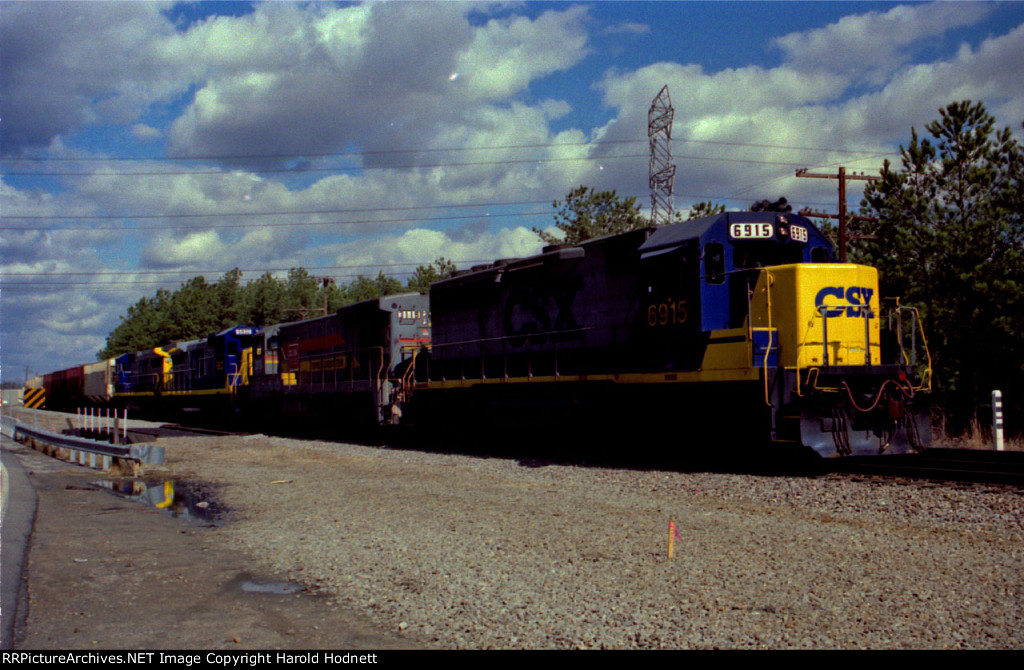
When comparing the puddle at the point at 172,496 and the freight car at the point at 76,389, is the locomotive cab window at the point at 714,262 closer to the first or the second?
the puddle at the point at 172,496

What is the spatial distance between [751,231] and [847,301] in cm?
164

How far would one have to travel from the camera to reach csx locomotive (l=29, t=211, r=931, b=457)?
1061 cm

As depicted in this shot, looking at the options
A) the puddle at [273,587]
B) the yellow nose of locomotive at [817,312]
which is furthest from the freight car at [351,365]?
the puddle at [273,587]

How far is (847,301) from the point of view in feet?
36.7

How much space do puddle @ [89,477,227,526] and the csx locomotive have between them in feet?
19.5

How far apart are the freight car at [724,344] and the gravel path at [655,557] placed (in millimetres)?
1090

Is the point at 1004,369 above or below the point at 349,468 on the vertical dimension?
above

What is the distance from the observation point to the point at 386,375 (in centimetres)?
1916

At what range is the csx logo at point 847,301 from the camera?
1094 cm

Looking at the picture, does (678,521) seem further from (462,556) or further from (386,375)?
(386,375)

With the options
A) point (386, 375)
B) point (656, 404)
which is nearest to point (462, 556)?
point (656, 404)

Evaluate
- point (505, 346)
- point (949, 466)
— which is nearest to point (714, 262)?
point (949, 466)

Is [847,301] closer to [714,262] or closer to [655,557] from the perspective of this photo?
[714,262]
